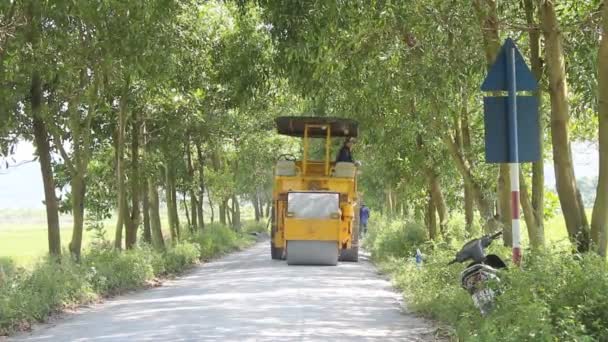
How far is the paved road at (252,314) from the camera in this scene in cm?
1099

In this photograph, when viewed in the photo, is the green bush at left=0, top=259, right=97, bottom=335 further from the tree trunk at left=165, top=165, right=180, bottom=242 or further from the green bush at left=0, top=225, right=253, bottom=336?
the tree trunk at left=165, top=165, right=180, bottom=242

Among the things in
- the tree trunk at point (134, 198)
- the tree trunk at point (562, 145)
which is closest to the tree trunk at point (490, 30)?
the tree trunk at point (562, 145)

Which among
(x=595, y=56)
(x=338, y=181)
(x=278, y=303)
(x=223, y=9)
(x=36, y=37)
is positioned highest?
(x=223, y=9)

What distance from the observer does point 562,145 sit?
35.1 ft

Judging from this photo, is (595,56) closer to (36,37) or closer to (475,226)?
(36,37)

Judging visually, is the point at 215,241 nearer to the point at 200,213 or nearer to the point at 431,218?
the point at 200,213

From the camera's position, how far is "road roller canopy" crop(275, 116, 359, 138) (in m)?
24.4

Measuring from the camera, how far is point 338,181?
25281 millimetres

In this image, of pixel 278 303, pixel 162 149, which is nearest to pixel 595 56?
pixel 278 303

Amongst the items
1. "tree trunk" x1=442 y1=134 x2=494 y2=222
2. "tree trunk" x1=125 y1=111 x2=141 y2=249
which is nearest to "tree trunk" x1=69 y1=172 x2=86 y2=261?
"tree trunk" x1=125 y1=111 x2=141 y2=249

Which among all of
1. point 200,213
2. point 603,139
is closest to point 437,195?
point 603,139

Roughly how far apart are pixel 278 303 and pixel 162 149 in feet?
48.1

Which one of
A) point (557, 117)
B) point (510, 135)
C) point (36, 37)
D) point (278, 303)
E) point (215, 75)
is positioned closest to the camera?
point (510, 135)

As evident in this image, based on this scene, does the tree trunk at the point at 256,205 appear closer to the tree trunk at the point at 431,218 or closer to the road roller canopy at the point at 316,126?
the tree trunk at the point at 431,218
